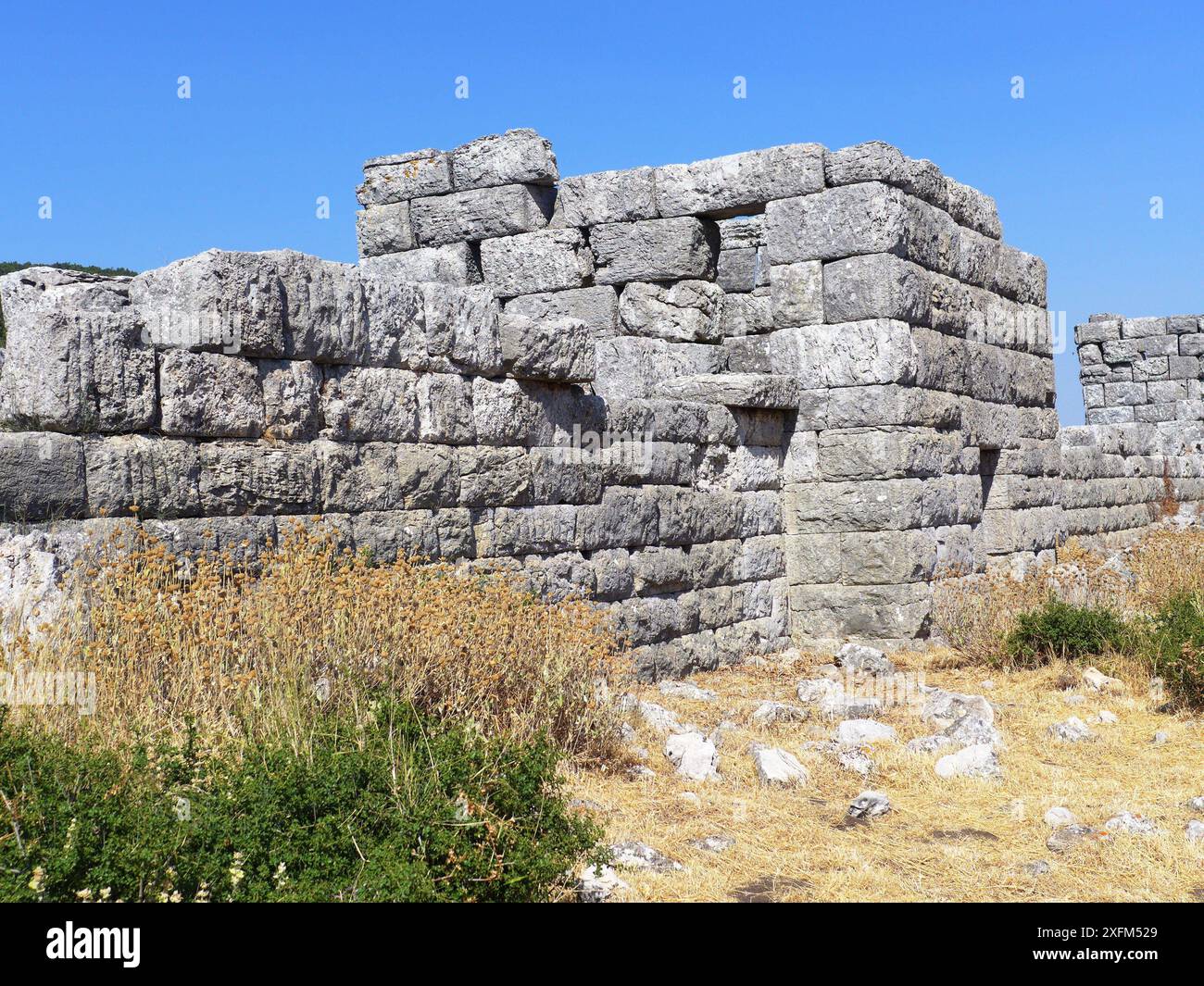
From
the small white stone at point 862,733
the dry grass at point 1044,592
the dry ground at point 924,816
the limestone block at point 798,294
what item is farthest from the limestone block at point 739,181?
the small white stone at point 862,733

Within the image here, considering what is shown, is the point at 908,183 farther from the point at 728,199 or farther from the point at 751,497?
the point at 751,497

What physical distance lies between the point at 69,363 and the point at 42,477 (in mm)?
496

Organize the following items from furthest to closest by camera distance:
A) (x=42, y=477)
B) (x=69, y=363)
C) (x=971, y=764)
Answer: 1. (x=971, y=764)
2. (x=69, y=363)
3. (x=42, y=477)

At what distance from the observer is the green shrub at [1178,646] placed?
719cm

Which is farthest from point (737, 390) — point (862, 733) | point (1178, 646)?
point (1178, 646)

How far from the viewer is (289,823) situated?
361 cm

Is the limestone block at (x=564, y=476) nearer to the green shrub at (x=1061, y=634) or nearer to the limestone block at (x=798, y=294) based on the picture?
the limestone block at (x=798, y=294)

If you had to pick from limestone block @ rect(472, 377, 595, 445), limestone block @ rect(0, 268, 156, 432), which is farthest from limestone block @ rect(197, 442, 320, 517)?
limestone block @ rect(472, 377, 595, 445)

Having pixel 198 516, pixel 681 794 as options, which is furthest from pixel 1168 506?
pixel 198 516

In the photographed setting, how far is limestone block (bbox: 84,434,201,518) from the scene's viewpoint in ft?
16.9

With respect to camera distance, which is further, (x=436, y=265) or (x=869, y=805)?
(x=436, y=265)

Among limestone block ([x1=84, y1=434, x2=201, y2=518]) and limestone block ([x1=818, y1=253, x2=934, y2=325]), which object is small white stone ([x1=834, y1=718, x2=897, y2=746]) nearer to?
limestone block ([x1=84, y1=434, x2=201, y2=518])

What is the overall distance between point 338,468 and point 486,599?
3.41 feet

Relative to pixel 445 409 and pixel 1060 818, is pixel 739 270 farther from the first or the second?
pixel 1060 818
